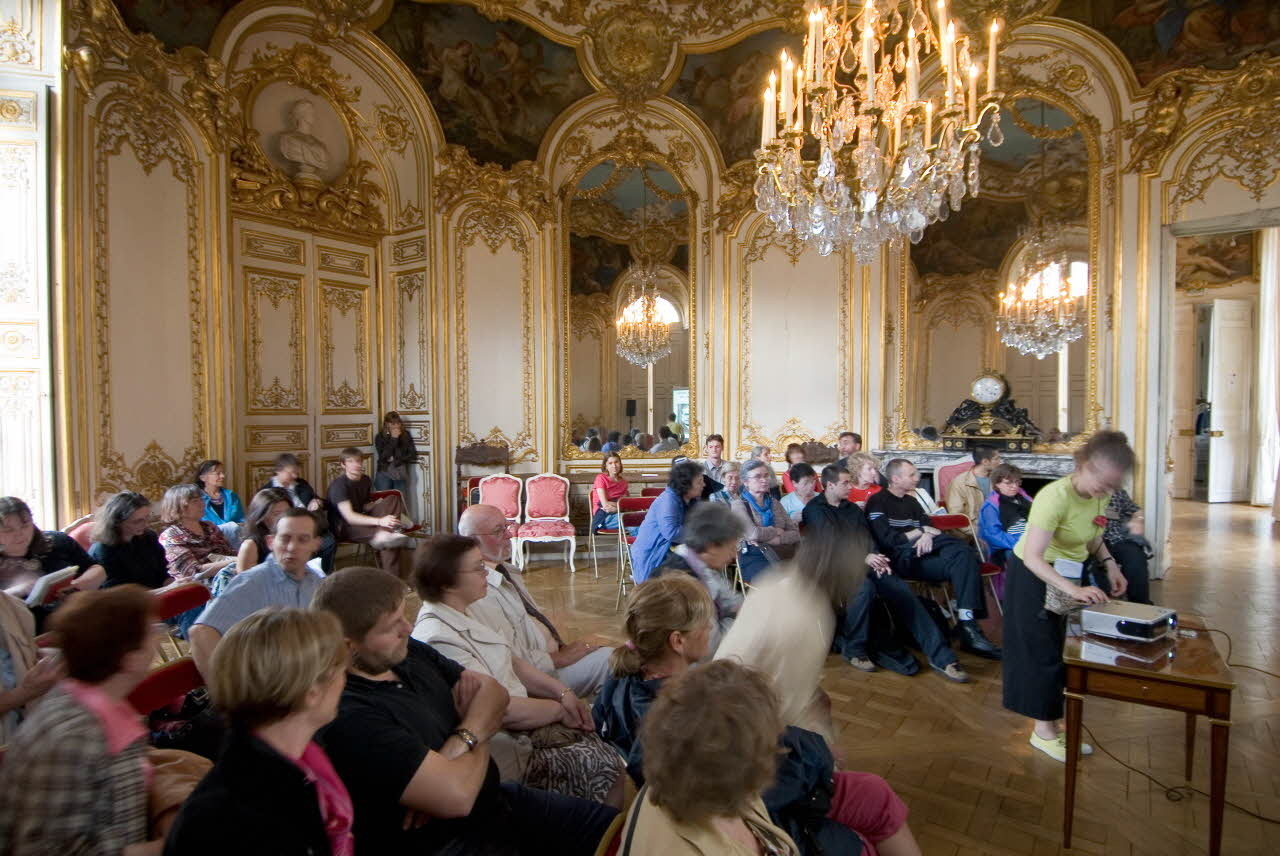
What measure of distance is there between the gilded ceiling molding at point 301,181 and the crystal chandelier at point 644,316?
2978 mm

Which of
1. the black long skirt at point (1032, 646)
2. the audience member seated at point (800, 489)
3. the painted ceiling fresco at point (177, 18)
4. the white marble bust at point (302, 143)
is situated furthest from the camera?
the white marble bust at point (302, 143)

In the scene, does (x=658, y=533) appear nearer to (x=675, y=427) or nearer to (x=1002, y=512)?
(x=1002, y=512)

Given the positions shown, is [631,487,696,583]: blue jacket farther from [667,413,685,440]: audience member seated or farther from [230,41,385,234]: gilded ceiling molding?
[230,41,385,234]: gilded ceiling molding

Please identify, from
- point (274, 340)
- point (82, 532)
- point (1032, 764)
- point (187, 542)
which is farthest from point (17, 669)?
point (274, 340)

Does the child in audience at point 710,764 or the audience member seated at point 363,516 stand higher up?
the child in audience at point 710,764

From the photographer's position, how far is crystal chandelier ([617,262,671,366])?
28.0 feet

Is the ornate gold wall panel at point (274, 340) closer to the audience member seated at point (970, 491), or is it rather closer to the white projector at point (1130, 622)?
the audience member seated at point (970, 491)

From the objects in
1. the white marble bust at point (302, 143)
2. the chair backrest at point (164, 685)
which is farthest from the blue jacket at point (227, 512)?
the white marble bust at point (302, 143)

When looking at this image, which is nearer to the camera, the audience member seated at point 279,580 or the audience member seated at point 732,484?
the audience member seated at point 279,580

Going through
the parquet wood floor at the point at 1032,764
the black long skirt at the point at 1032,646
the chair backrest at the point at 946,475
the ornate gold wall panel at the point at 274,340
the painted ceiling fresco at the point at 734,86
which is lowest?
the parquet wood floor at the point at 1032,764

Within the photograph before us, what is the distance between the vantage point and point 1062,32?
6988mm

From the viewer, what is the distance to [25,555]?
10.8 feet

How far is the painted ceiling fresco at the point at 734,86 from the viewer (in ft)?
26.3

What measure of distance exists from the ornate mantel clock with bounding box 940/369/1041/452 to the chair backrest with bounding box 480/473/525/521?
458cm
